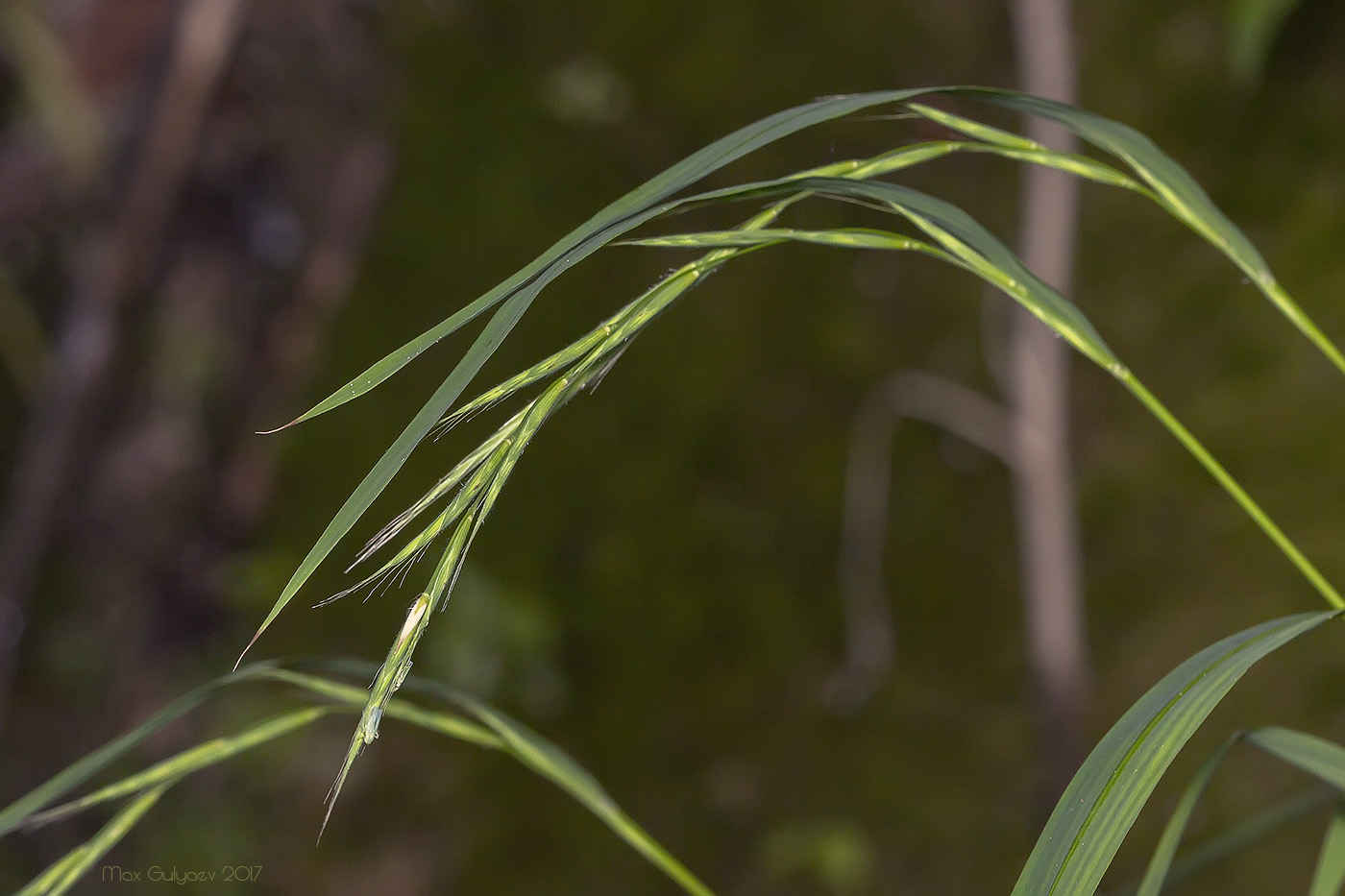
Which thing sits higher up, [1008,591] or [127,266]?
[127,266]

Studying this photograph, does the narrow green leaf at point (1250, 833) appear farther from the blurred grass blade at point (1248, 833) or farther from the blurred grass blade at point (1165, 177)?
the blurred grass blade at point (1165, 177)

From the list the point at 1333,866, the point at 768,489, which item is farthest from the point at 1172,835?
the point at 768,489

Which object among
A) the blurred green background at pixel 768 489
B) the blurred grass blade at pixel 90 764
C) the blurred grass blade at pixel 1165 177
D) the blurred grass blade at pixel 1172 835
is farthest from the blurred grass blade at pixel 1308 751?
the blurred green background at pixel 768 489

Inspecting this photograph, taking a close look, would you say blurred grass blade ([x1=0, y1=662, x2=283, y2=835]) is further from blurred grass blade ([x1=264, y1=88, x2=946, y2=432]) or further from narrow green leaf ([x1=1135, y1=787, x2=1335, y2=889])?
narrow green leaf ([x1=1135, y1=787, x2=1335, y2=889])

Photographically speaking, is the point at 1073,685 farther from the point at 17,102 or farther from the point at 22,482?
the point at 17,102

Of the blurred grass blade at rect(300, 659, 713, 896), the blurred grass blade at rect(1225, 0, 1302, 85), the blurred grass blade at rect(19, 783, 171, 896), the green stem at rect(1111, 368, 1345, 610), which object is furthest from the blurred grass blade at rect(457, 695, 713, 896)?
the blurred grass blade at rect(1225, 0, 1302, 85)

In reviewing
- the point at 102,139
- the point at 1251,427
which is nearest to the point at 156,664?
the point at 102,139
